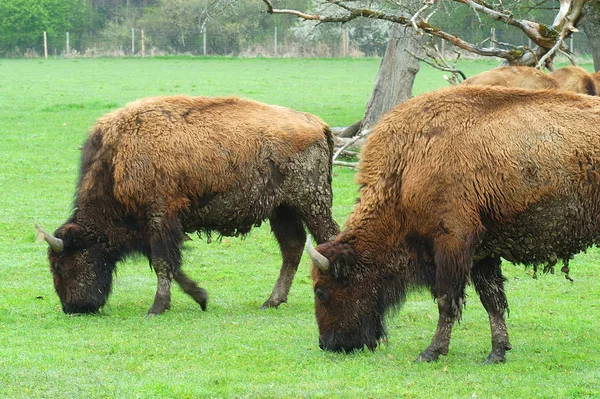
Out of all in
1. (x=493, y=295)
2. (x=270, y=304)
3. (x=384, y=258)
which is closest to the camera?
(x=384, y=258)

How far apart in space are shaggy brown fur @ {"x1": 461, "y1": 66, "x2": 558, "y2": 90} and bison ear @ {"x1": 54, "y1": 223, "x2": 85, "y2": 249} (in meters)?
7.48

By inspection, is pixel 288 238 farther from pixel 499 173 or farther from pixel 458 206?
pixel 499 173

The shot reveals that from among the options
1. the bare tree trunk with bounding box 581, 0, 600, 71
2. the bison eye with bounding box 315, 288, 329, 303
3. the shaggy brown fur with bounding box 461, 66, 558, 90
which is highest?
the bare tree trunk with bounding box 581, 0, 600, 71

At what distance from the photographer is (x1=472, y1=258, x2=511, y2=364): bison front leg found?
25.6 ft

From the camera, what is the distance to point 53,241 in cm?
966

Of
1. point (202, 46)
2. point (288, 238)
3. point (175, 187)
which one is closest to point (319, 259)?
point (175, 187)

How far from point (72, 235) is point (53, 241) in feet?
0.85

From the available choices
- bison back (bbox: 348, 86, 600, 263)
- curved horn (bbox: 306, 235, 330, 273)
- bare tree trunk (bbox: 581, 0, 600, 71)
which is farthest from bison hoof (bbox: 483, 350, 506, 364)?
bare tree trunk (bbox: 581, 0, 600, 71)

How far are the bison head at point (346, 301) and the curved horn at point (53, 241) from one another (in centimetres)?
306

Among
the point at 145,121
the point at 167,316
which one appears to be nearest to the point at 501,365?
the point at 167,316

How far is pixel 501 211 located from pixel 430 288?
90cm

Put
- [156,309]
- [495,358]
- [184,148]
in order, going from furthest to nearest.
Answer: [184,148]
[156,309]
[495,358]

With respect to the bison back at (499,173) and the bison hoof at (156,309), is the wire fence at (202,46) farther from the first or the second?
the bison back at (499,173)

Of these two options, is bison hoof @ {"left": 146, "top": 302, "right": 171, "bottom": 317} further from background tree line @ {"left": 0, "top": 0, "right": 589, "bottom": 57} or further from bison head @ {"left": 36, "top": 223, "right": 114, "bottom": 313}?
background tree line @ {"left": 0, "top": 0, "right": 589, "bottom": 57}
